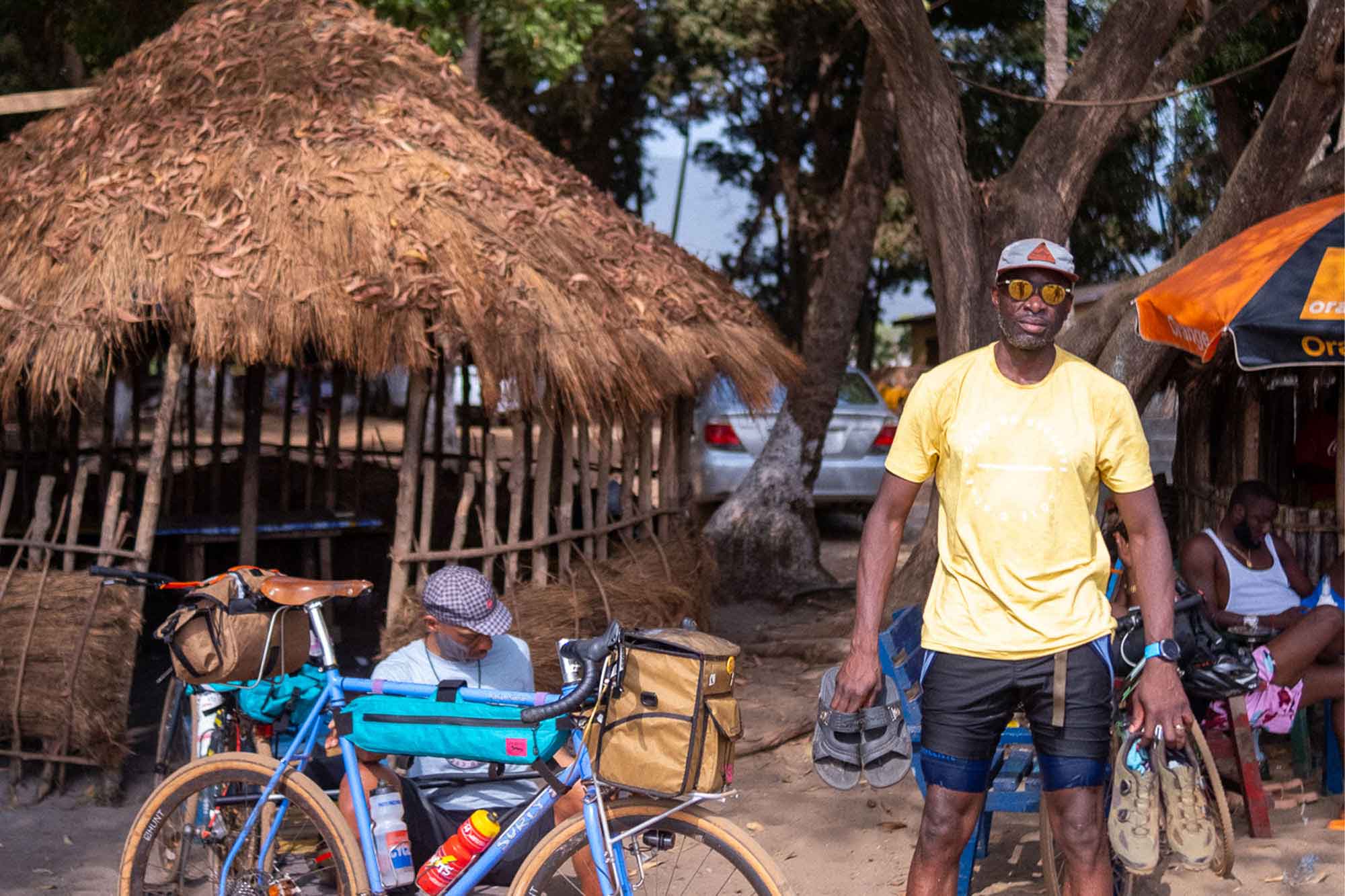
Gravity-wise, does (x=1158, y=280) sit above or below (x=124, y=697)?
above

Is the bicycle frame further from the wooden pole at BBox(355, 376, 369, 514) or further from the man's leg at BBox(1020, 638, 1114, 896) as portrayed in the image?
the wooden pole at BBox(355, 376, 369, 514)

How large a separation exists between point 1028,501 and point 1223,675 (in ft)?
3.01

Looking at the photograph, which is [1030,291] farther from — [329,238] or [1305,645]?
[329,238]

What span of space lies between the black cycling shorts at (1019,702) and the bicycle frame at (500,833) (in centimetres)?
56

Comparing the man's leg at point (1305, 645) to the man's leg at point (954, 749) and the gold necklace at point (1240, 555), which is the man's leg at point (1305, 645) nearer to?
the gold necklace at point (1240, 555)

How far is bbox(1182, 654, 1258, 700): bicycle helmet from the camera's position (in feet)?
11.4

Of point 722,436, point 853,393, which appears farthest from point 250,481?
point 853,393

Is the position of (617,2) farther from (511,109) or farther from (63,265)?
(63,265)

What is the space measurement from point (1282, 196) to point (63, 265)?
5.63 metres

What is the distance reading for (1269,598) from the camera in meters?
5.61

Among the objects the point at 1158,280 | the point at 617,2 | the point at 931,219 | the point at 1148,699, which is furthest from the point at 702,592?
the point at 617,2

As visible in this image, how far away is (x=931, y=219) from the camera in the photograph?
6957 mm

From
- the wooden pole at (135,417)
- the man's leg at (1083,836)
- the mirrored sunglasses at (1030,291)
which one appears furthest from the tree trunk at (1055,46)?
the wooden pole at (135,417)

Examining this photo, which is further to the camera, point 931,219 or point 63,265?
point 931,219
